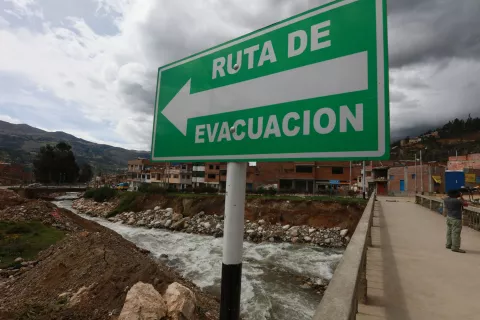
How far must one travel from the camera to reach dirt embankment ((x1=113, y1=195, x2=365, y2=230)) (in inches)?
818

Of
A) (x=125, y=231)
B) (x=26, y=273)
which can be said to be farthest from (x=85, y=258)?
(x=125, y=231)

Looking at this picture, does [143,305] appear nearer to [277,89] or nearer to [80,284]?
[80,284]

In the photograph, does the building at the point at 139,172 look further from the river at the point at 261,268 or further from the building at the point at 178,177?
the river at the point at 261,268

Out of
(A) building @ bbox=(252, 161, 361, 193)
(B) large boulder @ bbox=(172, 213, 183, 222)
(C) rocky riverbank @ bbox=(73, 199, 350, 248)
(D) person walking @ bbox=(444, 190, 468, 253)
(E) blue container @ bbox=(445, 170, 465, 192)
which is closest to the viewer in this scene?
(D) person walking @ bbox=(444, 190, 468, 253)

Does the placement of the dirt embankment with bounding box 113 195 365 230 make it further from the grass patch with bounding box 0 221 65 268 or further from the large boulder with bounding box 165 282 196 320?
the large boulder with bounding box 165 282 196 320

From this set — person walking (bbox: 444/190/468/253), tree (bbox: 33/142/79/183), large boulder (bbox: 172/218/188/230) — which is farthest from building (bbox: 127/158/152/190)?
person walking (bbox: 444/190/468/253)

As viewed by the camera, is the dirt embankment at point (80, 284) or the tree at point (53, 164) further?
the tree at point (53, 164)

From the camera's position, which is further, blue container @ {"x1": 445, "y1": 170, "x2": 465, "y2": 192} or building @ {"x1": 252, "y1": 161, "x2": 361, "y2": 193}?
building @ {"x1": 252, "y1": 161, "x2": 361, "y2": 193}

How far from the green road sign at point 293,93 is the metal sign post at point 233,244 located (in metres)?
0.12

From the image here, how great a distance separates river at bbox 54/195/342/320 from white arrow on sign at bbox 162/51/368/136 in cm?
782

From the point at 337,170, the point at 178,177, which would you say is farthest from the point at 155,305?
the point at 178,177

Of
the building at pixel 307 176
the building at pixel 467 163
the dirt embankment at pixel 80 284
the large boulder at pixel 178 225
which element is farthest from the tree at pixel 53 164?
the building at pixel 467 163

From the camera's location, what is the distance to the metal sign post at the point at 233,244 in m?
1.41

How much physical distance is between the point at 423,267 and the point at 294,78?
5.47 meters
